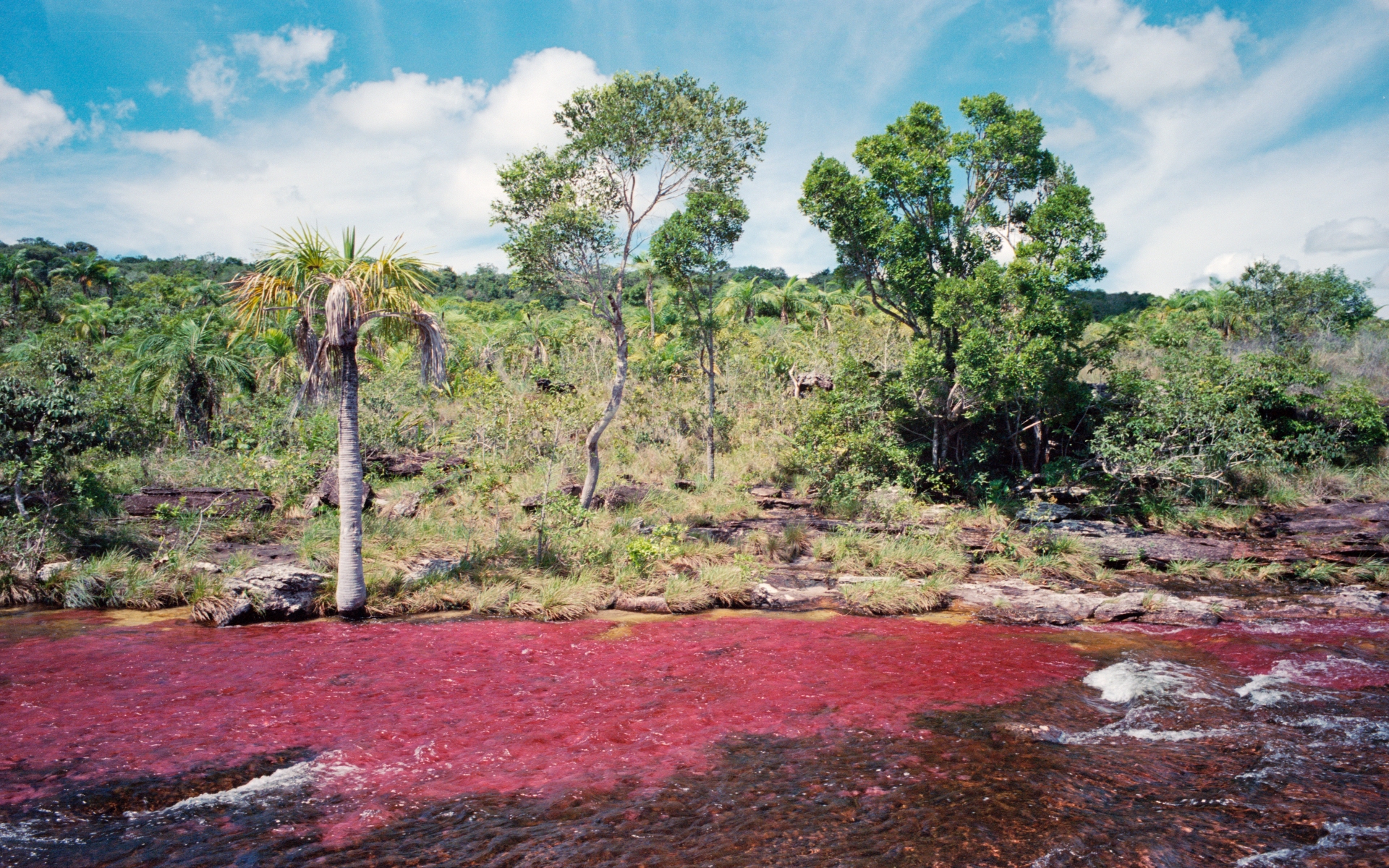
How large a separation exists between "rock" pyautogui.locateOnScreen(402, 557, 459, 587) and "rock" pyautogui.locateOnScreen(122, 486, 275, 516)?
5.15 meters

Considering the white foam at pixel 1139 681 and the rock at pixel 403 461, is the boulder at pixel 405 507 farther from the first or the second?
the white foam at pixel 1139 681

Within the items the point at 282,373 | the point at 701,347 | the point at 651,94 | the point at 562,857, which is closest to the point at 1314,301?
the point at 701,347

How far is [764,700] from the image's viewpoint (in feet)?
25.4

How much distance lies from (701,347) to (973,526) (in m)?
10.4

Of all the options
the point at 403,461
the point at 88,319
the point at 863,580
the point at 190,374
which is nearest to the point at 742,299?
the point at 403,461

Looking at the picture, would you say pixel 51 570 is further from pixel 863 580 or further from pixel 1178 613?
pixel 1178 613

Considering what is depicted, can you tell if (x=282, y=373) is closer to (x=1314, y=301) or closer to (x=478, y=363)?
(x=478, y=363)

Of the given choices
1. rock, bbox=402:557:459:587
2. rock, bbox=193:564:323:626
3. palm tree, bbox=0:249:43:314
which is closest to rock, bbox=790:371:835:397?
rock, bbox=402:557:459:587

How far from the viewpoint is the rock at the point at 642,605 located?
11859 millimetres

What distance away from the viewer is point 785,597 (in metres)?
12.4

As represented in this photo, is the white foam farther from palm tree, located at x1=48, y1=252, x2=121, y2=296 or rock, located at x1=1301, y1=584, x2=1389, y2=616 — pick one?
palm tree, located at x1=48, y1=252, x2=121, y2=296

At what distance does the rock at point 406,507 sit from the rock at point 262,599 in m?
4.48

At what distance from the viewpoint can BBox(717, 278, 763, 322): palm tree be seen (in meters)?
35.4

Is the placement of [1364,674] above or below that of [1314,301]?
below
